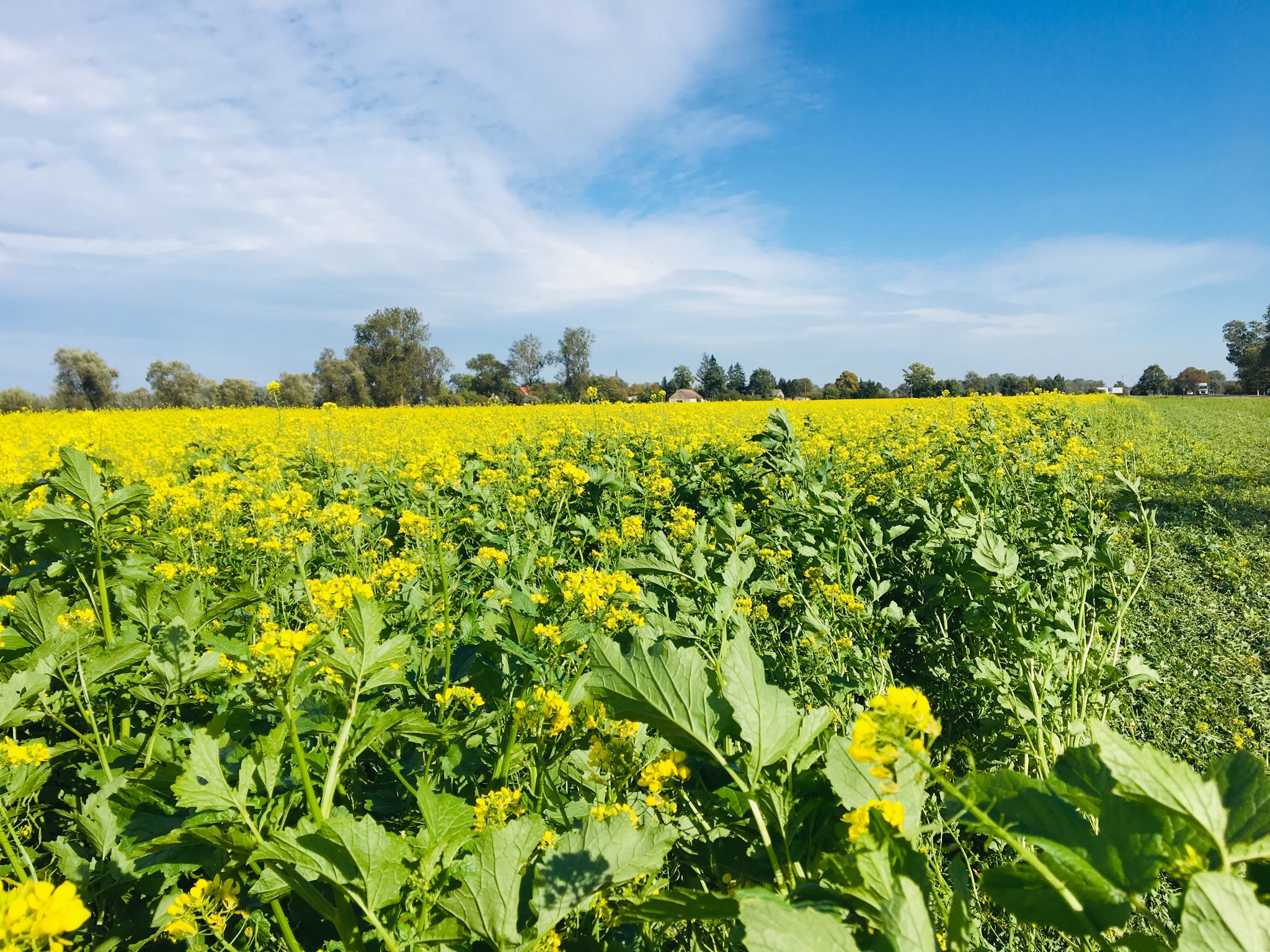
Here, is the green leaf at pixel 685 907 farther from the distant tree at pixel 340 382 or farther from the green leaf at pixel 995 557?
the distant tree at pixel 340 382

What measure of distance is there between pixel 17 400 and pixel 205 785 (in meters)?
50.6

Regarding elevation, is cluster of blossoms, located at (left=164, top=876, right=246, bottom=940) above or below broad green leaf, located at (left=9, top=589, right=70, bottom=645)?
below

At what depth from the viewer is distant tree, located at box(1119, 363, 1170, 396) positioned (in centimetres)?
8506

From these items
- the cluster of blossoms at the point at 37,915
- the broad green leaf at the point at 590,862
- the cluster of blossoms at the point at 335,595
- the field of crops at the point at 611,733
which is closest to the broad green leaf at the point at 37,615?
the field of crops at the point at 611,733

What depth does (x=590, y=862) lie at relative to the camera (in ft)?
3.47

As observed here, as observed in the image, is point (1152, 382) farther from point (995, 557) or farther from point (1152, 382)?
point (995, 557)

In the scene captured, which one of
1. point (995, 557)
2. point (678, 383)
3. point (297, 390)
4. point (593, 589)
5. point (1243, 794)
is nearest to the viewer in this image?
point (1243, 794)

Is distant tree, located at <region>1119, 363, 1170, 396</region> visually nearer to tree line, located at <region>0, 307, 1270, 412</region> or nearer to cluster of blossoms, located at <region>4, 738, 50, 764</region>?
tree line, located at <region>0, 307, 1270, 412</region>

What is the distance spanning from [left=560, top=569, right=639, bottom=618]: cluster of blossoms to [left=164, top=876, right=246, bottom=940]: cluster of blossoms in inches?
42.4

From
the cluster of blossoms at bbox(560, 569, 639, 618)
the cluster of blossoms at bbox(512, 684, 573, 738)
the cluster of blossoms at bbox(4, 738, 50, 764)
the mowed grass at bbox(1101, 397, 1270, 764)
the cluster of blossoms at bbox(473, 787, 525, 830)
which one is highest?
the cluster of blossoms at bbox(560, 569, 639, 618)

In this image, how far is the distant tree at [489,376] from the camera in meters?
54.0

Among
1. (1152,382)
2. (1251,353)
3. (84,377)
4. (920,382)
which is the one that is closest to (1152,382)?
(1152,382)

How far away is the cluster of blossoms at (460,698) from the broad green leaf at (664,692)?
816 millimetres

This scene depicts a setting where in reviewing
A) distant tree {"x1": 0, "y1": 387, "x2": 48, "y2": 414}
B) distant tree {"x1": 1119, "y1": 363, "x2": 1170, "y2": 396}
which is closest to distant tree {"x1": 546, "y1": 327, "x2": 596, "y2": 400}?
distant tree {"x1": 0, "y1": 387, "x2": 48, "y2": 414}
